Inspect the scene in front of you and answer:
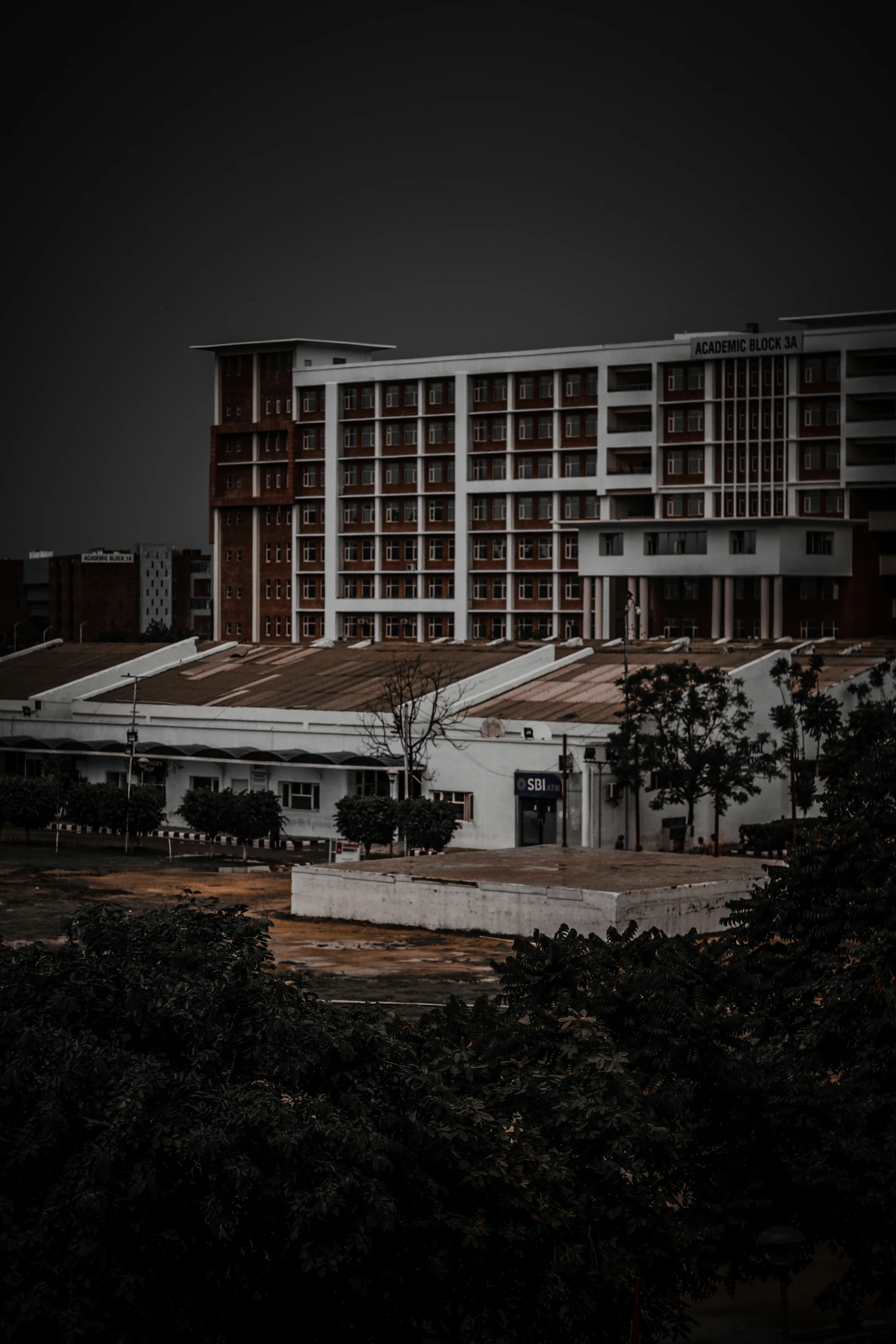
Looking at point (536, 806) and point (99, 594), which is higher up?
point (99, 594)

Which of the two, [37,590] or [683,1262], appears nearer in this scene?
[683,1262]

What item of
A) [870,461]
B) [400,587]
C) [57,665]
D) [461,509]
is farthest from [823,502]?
[57,665]

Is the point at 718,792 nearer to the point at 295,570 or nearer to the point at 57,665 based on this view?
the point at 57,665

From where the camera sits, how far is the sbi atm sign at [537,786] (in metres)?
56.4

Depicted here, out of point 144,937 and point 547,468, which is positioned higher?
point 547,468

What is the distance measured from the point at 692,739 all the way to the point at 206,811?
53.7 ft

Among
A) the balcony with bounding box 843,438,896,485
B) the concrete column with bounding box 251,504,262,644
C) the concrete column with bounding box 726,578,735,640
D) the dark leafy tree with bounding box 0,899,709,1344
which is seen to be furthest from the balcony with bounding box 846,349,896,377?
the dark leafy tree with bounding box 0,899,709,1344

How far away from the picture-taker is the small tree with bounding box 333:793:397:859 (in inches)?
2196

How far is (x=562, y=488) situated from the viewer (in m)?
110

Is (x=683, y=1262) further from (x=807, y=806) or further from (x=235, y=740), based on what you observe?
(x=235, y=740)

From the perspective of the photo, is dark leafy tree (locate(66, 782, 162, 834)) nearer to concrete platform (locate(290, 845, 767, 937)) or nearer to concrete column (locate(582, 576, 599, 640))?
concrete platform (locate(290, 845, 767, 937))

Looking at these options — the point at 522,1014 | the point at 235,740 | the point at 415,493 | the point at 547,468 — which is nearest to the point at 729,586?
the point at 547,468

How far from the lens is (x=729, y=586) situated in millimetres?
95062

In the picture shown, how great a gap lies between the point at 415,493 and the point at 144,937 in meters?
102
